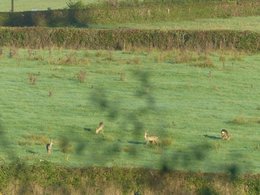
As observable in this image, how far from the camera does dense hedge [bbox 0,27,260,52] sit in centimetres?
3159

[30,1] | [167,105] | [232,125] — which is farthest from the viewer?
[30,1]

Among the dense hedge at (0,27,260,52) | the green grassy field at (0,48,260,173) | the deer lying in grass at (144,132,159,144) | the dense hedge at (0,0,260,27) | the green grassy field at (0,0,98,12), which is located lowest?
the green grassy field at (0,0,98,12)

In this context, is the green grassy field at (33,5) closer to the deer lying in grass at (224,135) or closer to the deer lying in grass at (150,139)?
the deer lying in grass at (224,135)

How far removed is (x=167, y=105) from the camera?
2197 cm

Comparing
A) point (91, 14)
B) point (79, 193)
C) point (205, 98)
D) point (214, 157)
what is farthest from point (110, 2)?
point (79, 193)

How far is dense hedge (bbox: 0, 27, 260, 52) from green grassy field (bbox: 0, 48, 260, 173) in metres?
2.18

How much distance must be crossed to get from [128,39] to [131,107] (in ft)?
38.1

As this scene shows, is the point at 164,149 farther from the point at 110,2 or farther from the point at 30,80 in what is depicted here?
the point at 110,2

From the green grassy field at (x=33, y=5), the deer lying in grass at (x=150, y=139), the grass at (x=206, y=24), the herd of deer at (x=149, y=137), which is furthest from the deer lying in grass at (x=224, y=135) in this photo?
the green grassy field at (x=33, y=5)

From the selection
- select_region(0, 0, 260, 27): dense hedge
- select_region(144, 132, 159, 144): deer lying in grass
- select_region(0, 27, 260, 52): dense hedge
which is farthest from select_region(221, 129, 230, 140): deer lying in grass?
select_region(0, 0, 260, 27): dense hedge

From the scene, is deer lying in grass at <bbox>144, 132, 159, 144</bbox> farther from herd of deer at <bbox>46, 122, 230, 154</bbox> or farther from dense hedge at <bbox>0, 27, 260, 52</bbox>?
dense hedge at <bbox>0, 27, 260, 52</bbox>

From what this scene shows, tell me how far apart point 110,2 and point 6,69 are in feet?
73.0

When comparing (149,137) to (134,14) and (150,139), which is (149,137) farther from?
(134,14)

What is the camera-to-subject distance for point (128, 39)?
106ft
